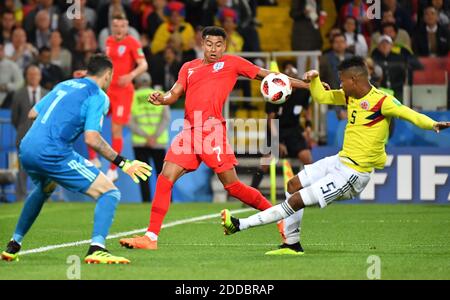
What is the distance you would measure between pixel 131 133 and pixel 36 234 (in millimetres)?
6883

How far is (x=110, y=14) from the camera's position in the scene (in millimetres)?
22422

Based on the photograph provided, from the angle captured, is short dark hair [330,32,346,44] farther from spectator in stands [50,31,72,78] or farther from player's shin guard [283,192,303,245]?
player's shin guard [283,192,303,245]

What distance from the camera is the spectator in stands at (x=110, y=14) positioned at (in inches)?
883

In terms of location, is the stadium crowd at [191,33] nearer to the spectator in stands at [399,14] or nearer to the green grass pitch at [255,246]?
the spectator in stands at [399,14]

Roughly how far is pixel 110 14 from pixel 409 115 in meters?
12.7

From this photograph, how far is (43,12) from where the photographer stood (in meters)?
22.2

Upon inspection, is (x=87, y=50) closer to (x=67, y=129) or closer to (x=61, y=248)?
(x=61, y=248)

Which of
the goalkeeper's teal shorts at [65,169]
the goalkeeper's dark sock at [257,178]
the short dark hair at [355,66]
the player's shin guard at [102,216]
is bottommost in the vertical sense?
the goalkeeper's dark sock at [257,178]

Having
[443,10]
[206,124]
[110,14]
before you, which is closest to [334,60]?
[443,10]

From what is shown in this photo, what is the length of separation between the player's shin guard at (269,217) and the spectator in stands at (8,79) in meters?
11.5

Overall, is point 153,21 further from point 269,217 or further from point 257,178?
point 269,217

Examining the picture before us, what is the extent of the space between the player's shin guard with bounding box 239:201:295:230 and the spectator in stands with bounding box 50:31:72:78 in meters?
11.5

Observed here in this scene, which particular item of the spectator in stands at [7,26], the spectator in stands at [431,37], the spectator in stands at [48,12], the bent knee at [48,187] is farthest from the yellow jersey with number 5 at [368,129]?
the spectator in stands at [7,26]

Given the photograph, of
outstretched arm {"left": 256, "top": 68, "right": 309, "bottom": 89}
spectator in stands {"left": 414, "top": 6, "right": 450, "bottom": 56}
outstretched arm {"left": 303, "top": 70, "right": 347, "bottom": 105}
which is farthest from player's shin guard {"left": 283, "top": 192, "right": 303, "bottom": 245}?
spectator in stands {"left": 414, "top": 6, "right": 450, "bottom": 56}
